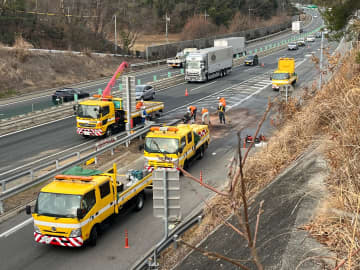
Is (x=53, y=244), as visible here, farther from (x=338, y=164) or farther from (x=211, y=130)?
(x=211, y=130)

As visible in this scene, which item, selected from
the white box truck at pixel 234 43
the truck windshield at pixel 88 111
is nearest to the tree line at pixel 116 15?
the white box truck at pixel 234 43

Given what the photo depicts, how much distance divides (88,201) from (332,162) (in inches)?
275

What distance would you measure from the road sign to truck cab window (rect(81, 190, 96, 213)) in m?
2.30

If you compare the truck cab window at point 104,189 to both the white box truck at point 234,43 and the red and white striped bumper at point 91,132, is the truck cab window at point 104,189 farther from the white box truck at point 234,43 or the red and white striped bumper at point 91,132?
the white box truck at point 234,43

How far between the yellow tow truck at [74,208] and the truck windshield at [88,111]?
11183 millimetres

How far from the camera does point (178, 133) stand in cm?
1947

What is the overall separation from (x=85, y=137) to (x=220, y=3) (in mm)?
97153

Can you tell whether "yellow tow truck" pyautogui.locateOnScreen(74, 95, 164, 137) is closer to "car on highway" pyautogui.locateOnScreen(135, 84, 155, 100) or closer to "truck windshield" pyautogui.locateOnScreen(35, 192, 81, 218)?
"car on highway" pyautogui.locateOnScreen(135, 84, 155, 100)

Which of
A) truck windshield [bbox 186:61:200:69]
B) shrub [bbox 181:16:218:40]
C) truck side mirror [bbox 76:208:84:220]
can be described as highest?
shrub [bbox 181:16:218:40]

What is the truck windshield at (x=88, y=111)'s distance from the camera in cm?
2543

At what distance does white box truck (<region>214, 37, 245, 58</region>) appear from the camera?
6644 cm

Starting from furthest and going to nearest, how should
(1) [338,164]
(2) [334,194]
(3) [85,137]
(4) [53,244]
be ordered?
(3) [85,137] → (4) [53,244] → (1) [338,164] → (2) [334,194]

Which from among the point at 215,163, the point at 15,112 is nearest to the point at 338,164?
the point at 215,163

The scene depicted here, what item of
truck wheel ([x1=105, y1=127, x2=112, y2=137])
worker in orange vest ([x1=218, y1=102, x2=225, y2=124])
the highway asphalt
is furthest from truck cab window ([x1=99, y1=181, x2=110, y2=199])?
worker in orange vest ([x1=218, y1=102, x2=225, y2=124])
